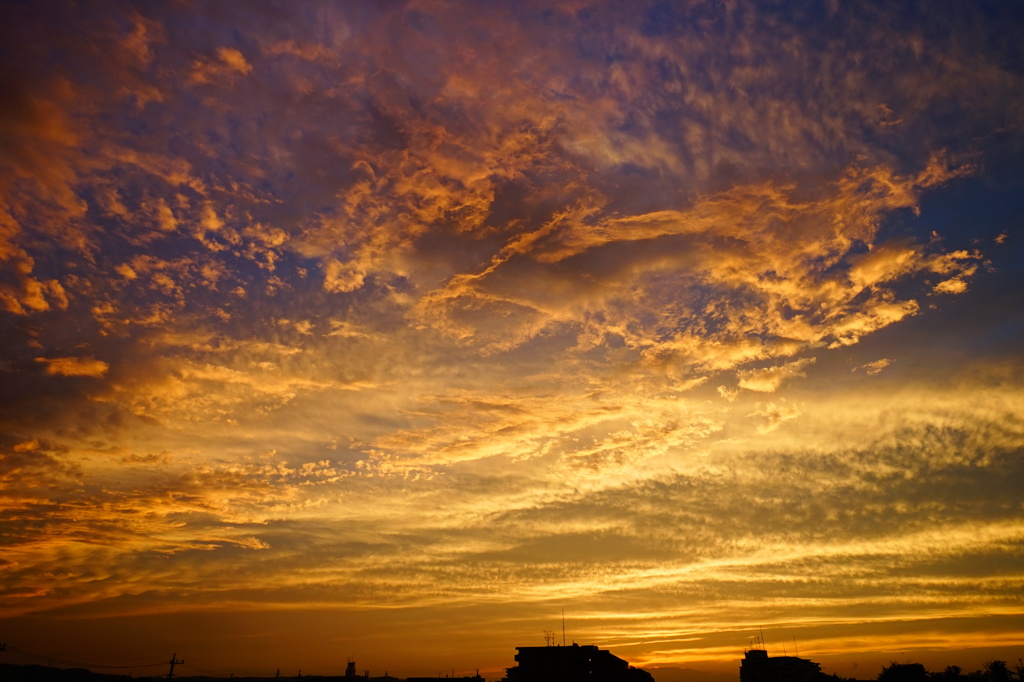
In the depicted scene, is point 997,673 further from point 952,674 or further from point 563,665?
point 563,665

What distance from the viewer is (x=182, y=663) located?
118 meters

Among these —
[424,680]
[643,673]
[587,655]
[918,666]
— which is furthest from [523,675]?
[918,666]

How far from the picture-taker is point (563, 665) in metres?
106

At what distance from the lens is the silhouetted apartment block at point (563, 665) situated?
10556 centimetres

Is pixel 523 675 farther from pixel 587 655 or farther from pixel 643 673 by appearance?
pixel 643 673

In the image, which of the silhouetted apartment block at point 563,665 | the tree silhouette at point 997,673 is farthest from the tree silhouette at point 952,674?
the silhouetted apartment block at point 563,665

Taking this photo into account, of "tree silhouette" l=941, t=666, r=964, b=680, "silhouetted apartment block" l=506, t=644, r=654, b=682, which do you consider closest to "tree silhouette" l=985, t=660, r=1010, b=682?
"tree silhouette" l=941, t=666, r=964, b=680

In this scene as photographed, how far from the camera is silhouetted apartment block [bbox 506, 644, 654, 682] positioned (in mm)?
105562

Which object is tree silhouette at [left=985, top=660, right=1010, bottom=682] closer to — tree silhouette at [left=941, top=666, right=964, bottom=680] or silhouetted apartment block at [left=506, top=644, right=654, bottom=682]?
tree silhouette at [left=941, top=666, right=964, bottom=680]

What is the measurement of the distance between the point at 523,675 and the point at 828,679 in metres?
107

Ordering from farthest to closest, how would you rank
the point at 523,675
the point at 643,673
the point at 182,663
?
the point at 643,673 → the point at 182,663 → the point at 523,675

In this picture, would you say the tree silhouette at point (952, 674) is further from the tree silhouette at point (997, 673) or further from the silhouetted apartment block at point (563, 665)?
the silhouetted apartment block at point (563, 665)

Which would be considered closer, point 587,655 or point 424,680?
point 587,655

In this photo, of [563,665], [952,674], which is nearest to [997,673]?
[952,674]
